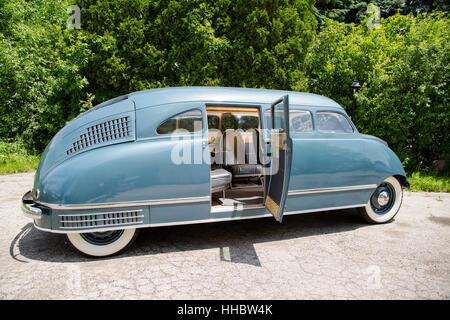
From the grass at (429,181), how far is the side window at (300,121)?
183 inches

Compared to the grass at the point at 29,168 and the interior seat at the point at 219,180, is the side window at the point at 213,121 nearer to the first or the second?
the interior seat at the point at 219,180

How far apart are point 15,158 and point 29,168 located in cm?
78

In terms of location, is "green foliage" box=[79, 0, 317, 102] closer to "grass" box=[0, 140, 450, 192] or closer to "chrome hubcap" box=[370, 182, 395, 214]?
"grass" box=[0, 140, 450, 192]

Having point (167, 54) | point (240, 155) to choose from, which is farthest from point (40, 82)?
point (240, 155)

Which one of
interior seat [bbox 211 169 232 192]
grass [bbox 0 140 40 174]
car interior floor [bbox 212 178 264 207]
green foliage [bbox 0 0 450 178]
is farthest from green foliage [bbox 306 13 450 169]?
A: grass [bbox 0 140 40 174]

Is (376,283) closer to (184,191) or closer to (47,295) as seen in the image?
(184,191)

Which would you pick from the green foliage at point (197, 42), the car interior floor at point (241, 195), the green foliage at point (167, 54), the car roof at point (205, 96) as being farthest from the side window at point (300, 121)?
the green foliage at point (197, 42)

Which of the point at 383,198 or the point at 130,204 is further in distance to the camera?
the point at 383,198

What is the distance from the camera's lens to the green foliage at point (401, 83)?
7430 millimetres

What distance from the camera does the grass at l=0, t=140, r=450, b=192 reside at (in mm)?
6942

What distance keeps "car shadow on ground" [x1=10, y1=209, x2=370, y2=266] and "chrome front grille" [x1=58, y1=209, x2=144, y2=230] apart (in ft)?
1.62

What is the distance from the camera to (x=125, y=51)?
9383 mm

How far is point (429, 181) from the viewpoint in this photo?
7.13m

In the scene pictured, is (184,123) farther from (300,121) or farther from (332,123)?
(332,123)
